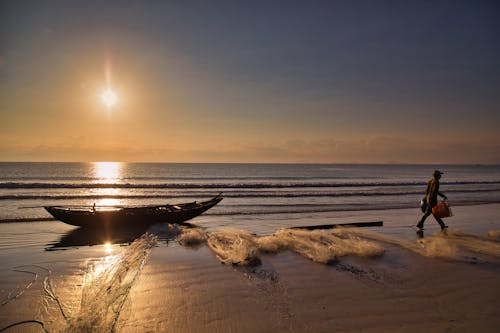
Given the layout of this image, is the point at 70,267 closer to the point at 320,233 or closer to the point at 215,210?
the point at 320,233

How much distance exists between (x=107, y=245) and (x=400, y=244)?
8994 mm

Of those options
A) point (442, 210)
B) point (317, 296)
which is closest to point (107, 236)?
point (317, 296)

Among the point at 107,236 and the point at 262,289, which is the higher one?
the point at 262,289

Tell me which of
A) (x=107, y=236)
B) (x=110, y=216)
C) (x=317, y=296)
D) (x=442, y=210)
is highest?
(x=442, y=210)

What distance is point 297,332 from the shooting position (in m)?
3.99

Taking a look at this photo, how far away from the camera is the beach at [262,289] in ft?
14.0

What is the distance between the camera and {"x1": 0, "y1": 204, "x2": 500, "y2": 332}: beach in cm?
427

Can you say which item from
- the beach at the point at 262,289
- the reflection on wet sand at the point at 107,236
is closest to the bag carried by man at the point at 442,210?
the beach at the point at 262,289

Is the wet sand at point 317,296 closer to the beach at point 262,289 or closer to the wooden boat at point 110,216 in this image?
the beach at point 262,289

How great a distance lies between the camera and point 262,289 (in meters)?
5.42

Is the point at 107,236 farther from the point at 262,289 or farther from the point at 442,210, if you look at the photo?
the point at 442,210

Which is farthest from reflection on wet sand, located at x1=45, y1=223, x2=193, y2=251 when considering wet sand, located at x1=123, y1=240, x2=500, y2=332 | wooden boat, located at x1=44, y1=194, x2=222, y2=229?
wet sand, located at x1=123, y1=240, x2=500, y2=332

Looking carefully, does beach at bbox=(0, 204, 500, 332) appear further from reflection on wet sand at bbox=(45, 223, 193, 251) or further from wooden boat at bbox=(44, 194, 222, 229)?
wooden boat at bbox=(44, 194, 222, 229)

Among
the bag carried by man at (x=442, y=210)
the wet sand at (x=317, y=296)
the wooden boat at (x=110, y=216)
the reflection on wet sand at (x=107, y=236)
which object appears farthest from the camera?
the wooden boat at (x=110, y=216)
